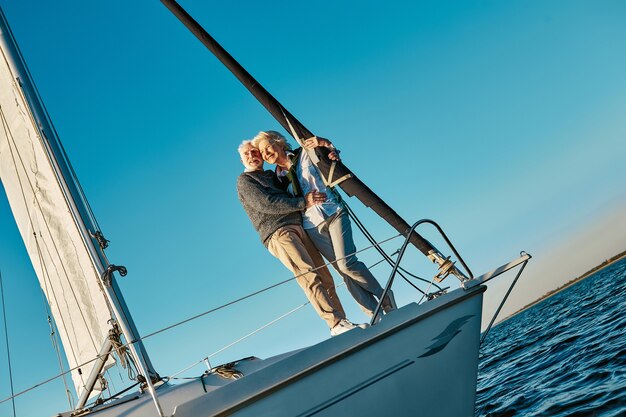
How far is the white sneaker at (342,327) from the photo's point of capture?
18.0 feet

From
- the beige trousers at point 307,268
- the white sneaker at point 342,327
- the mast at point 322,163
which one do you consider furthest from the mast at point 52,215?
the mast at point 322,163

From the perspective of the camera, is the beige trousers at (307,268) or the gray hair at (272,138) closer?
the beige trousers at (307,268)

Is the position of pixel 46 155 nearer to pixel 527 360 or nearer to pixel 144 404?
pixel 144 404

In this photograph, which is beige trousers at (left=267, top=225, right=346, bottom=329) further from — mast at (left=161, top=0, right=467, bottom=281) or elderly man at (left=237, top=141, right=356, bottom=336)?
mast at (left=161, top=0, right=467, bottom=281)

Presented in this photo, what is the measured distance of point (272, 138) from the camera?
20.8ft

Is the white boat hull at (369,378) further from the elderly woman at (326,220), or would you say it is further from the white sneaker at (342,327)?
the elderly woman at (326,220)

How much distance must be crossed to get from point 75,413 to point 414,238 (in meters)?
3.64

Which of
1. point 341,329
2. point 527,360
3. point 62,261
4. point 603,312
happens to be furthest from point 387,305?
point 603,312

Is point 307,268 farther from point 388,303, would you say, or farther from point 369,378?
point 369,378

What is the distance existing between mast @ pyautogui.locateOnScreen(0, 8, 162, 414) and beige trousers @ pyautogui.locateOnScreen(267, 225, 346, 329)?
1.54 meters

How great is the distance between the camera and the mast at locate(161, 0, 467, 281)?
644 cm

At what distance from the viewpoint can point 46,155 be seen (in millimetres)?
6574

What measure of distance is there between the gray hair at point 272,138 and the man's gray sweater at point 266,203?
316 millimetres

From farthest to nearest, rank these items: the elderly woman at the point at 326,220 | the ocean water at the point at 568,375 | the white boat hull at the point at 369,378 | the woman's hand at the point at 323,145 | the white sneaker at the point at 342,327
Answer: the ocean water at the point at 568,375
the woman's hand at the point at 323,145
the elderly woman at the point at 326,220
the white sneaker at the point at 342,327
the white boat hull at the point at 369,378
